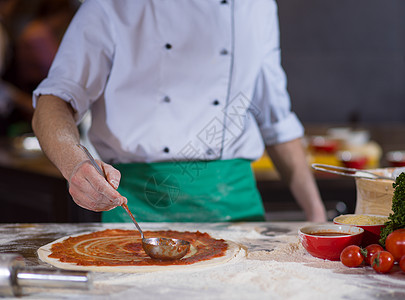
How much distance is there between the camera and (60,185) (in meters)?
3.12

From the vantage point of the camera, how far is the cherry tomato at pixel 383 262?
3.91 feet

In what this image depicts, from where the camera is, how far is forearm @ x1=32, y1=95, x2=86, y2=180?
58.0 inches

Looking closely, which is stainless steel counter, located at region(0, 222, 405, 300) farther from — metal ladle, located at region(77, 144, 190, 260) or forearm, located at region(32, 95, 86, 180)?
forearm, located at region(32, 95, 86, 180)

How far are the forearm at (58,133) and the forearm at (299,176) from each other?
0.87 metres

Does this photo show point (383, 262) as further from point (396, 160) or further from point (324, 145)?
point (324, 145)

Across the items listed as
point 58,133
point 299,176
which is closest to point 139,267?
point 58,133

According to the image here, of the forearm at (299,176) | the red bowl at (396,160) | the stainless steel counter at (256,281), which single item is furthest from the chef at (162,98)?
the red bowl at (396,160)

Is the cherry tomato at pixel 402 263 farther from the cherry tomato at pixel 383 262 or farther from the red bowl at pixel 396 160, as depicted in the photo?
the red bowl at pixel 396 160

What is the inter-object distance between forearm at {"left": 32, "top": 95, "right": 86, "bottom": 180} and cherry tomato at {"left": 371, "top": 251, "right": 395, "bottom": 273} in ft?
2.45

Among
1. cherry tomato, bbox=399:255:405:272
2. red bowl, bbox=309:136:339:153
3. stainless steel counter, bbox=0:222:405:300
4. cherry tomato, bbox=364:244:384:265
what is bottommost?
stainless steel counter, bbox=0:222:405:300

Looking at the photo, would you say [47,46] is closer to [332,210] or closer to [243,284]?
[332,210]

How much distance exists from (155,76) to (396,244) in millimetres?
988

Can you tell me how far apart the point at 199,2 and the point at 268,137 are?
61cm

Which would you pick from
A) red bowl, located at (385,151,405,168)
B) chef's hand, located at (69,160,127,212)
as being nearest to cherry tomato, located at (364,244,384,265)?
chef's hand, located at (69,160,127,212)
